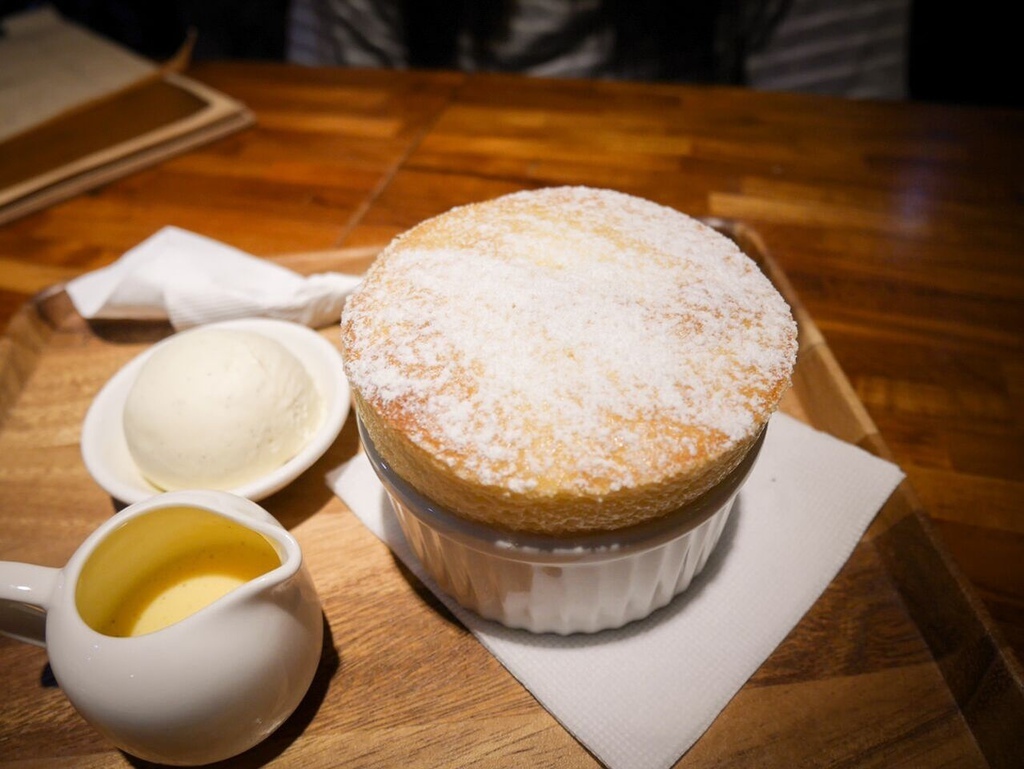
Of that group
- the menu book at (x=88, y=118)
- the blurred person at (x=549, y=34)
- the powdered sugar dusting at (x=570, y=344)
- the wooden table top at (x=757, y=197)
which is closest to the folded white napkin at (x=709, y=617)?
the wooden table top at (x=757, y=197)

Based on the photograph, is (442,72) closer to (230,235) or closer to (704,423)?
(230,235)

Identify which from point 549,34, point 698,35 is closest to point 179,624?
point 549,34

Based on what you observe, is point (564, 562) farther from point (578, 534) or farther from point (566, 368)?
point (566, 368)

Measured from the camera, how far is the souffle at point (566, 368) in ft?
1.75

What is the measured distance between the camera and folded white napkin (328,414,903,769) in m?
0.62

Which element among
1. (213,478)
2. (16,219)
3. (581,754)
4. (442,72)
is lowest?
(581,754)

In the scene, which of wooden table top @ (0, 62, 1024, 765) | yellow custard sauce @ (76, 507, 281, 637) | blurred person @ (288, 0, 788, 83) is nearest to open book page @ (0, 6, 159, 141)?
wooden table top @ (0, 62, 1024, 765)

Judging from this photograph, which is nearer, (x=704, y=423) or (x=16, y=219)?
(x=704, y=423)

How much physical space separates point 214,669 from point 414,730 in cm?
21

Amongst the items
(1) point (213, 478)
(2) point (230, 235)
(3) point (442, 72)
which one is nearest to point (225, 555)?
(1) point (213, 478)

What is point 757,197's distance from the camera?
1.37m

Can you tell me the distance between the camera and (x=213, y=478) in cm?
78

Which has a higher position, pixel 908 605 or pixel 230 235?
pixel 230 235

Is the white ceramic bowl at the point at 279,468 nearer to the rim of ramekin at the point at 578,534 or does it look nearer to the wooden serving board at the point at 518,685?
the wooden serving board at the point at 518,685
